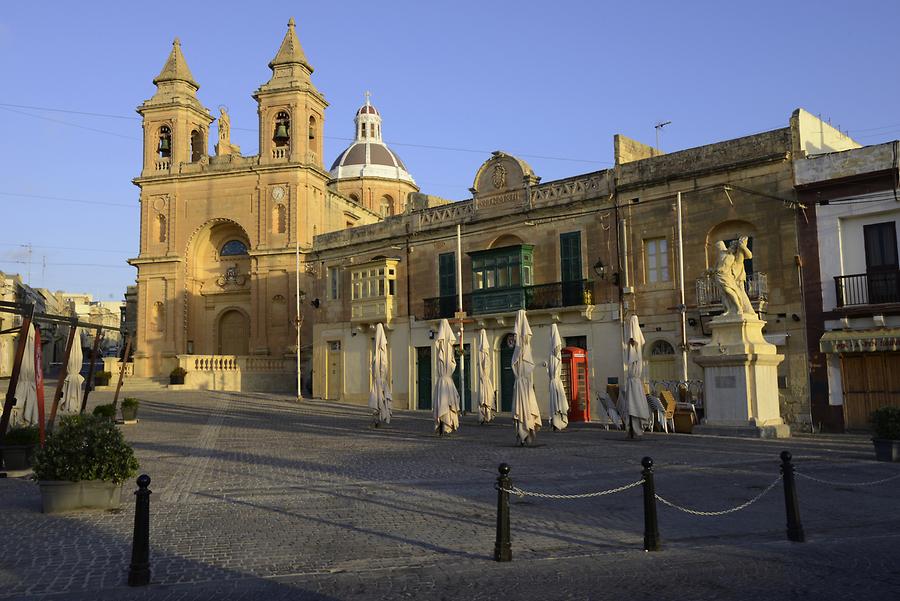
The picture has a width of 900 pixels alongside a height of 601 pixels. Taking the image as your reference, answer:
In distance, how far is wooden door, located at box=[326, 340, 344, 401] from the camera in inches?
1511

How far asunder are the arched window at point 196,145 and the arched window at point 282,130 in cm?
721

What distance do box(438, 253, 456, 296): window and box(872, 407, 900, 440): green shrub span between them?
1998 centimetres

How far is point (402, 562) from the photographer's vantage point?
7.49 m

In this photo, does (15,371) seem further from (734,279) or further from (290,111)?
(290,111)

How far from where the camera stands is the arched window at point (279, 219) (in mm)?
49250

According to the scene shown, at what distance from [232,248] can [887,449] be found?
45.3 m

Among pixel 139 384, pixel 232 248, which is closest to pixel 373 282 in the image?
pixel 139 384

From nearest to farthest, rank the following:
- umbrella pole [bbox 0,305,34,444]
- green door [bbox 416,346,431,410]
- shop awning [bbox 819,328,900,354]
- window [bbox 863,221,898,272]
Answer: umbrella pole [bbox 0,305,34,444] < shop awning [bbox 819,328,900,354] < window [bbox 863,221,898,272] < green door [bbox 416,346,431,410]

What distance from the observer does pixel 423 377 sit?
113 ft

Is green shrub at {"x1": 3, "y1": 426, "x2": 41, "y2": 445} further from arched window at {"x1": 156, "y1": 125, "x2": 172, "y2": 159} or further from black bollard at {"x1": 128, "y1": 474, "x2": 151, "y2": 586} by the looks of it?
arched window at {"x1": 156, "y1": 125, "x2": 172, "y2": 159}

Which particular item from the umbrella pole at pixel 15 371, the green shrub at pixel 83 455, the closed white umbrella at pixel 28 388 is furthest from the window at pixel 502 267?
the green shrub at pixel 83 455

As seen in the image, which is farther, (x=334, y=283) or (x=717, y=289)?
(x=334, y=283)

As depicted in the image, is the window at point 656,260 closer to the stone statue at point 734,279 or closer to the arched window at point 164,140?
the stone statue at point 734,279

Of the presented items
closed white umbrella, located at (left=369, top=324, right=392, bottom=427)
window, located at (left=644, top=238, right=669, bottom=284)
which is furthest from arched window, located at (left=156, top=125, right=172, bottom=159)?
window, located at (left=644, top=238, right=669, bottom=284)
